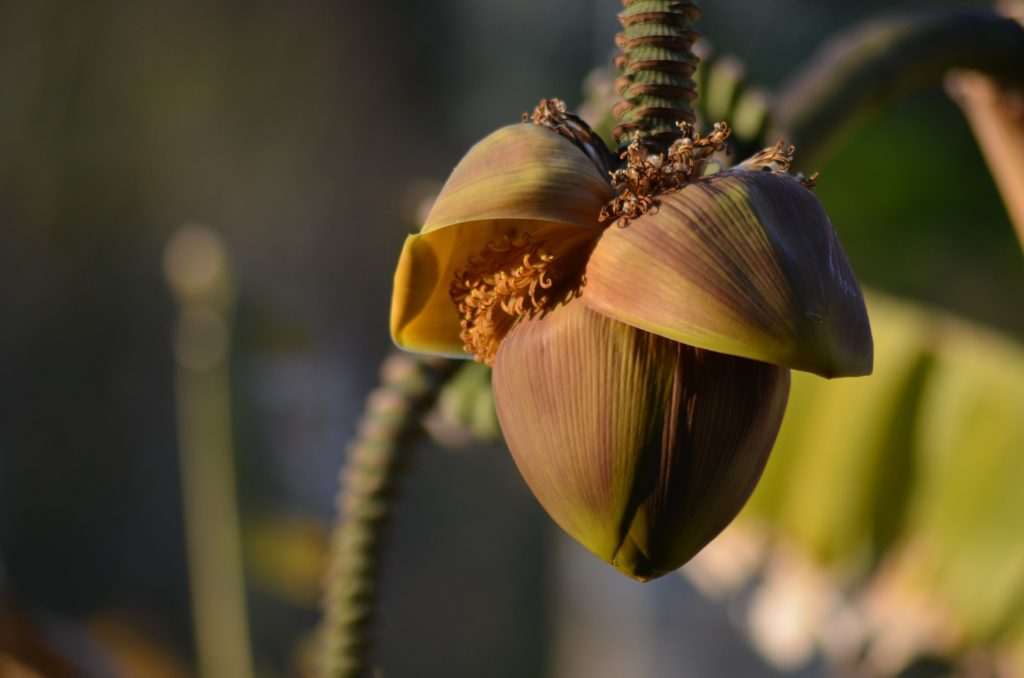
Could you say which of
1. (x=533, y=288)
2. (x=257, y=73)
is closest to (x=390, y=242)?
(x=257, y=73)

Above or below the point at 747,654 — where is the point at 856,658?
above

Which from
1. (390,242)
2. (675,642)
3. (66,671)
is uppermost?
(66,671)

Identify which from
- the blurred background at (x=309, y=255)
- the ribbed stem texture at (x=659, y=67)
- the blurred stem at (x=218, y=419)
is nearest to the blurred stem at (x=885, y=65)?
the ribbed stem texture at (x=659, y=67)

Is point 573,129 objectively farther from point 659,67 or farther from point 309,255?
point 309,255

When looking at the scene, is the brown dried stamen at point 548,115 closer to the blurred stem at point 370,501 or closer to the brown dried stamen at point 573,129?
the brown dried stamen at point 573,129

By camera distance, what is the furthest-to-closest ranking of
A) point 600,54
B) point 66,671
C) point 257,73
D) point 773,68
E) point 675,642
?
point 773,68 < point 600,54 < point 675,642 < point 257,73 < point 66,671

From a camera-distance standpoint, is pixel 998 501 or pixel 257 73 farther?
pixel 257 73

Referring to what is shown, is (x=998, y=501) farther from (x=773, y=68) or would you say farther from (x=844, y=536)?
(x=773, y=68)
